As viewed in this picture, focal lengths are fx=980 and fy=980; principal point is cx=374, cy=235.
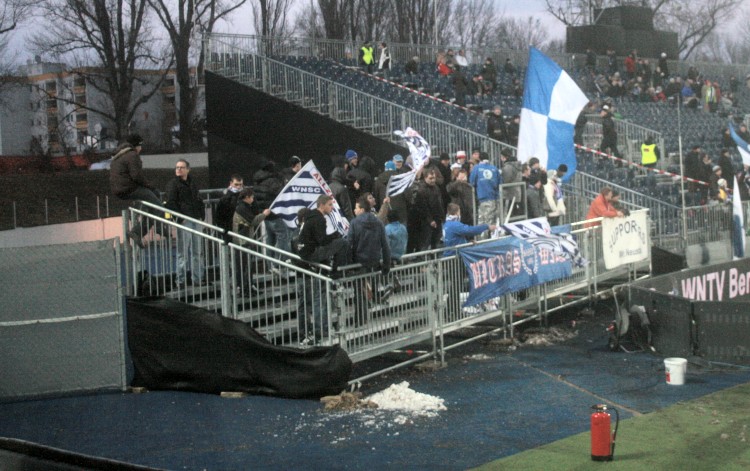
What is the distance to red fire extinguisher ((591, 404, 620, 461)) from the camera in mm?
8609

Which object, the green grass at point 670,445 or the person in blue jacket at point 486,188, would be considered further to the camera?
the person in blue jacket at point 486,188

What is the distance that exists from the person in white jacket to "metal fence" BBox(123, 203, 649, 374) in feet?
17.7

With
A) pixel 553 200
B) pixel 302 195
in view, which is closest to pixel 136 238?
pixel 302 195

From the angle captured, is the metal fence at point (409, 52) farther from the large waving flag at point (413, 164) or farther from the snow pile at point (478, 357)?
the snow pile at point (478, 357)

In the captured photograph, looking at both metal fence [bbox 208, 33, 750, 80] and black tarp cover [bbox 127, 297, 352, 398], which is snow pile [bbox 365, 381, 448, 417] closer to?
black tarp cover [bbox 127, 297, 352, 398]

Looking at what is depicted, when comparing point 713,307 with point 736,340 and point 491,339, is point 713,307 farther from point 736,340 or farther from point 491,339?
point 491,339

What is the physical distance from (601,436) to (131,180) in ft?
23.0

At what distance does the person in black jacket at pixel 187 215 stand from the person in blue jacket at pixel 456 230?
11.8 ft

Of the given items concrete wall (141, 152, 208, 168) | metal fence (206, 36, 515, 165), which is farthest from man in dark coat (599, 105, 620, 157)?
concrete wall (141, 152, 208, 168)

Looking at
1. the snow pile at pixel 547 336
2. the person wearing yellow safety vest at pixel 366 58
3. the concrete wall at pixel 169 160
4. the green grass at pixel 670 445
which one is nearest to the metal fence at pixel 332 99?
the person wearing yellow safety vest at pixel 366 58

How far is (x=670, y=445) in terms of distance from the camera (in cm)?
940

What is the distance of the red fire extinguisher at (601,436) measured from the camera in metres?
8.61

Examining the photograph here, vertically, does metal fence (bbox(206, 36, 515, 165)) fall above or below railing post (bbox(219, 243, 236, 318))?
above

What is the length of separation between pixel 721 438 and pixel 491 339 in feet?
18.5
